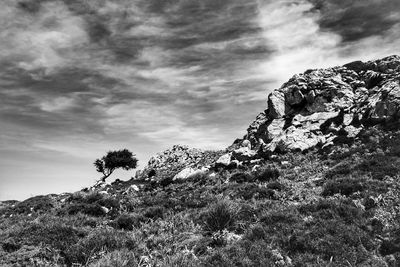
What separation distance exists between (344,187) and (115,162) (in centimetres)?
5613

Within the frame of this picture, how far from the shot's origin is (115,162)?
2520 inches

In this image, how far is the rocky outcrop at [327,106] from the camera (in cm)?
3155

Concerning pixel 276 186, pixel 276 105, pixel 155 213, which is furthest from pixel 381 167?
pixel 276 105

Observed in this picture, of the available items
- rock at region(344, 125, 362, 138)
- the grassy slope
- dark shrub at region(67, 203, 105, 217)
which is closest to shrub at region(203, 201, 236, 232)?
the grassy slope

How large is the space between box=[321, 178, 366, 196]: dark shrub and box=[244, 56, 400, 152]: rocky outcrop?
50.8 ft

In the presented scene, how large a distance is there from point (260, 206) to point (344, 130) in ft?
74.2

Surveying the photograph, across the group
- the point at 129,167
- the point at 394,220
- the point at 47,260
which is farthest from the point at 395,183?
the point at 129,167

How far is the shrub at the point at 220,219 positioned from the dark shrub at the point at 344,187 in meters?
5.54

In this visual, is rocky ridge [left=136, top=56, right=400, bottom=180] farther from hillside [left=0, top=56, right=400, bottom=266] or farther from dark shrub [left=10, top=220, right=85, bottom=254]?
dark shrub [left=10, top=220, right=85, bottom=254]

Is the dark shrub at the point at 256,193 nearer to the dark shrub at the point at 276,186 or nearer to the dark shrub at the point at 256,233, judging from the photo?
the dark shrub at the point at 276,186

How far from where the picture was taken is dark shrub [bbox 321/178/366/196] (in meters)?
13.7

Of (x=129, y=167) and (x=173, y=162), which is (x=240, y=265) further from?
(x=129, y=167)

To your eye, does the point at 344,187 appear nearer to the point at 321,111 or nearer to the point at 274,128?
the point at 274,128

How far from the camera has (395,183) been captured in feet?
44.3
